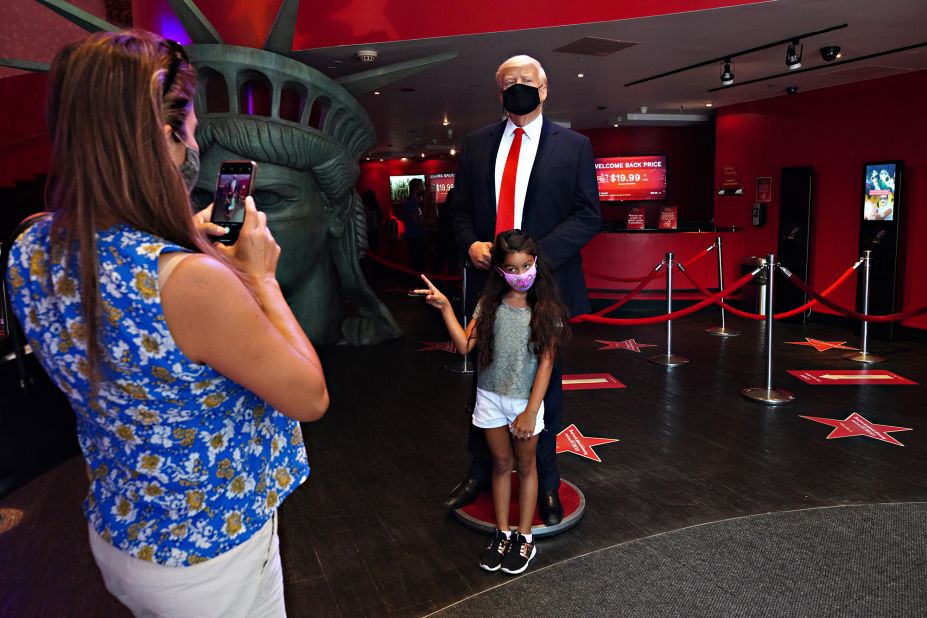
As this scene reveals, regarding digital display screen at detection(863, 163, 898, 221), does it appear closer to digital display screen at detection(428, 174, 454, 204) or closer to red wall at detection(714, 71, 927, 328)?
red wall at detection(714, 71, 927, 328)

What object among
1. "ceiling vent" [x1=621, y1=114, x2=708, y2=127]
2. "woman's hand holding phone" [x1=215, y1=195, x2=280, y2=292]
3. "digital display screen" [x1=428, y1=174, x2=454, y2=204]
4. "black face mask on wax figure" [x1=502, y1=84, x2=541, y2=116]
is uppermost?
"ceiling vent" [x1=621, y1=114, x2=708, y2=127]

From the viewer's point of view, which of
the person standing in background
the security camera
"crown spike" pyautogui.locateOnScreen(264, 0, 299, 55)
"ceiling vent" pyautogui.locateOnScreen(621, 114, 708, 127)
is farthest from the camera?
the person standing in background

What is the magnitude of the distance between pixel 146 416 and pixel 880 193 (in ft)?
25.9

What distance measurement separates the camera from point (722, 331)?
7.42m

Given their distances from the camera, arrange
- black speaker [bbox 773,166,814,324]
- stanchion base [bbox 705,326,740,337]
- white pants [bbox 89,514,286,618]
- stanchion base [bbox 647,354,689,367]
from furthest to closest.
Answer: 1. black speaker [bbox 773,166,814,324]
2. stanchion base [bbox 705,326,740,337]
3. stanchion base [bbox 647,354,689,367]
4. white pants [bbox 89,514,286,618]

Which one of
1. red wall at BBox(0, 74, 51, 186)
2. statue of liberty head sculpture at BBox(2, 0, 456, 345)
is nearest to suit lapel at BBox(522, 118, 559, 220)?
statue of liberty head sculpture at BBox(2, 0, 456, 345)

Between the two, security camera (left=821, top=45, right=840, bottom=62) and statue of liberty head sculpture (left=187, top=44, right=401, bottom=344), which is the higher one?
security camera (left=821, top=45, right=840, bottom=62)

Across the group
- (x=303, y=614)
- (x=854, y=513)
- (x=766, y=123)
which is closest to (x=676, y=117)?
(x=766, y=123)

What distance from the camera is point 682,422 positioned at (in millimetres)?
4367

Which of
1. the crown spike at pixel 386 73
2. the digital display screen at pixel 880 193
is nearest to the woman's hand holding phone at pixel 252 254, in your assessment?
the crown spike at pixel 386 73

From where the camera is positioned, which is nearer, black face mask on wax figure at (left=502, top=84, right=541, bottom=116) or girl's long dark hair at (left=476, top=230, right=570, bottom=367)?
girl's long dark hair at (left=476, top=230, right=570, bottom=367)

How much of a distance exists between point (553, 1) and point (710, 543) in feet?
12.9

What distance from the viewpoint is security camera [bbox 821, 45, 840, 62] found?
6.17 metres

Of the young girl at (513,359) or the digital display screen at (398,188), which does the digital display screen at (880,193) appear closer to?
the young girl at (513,359)
